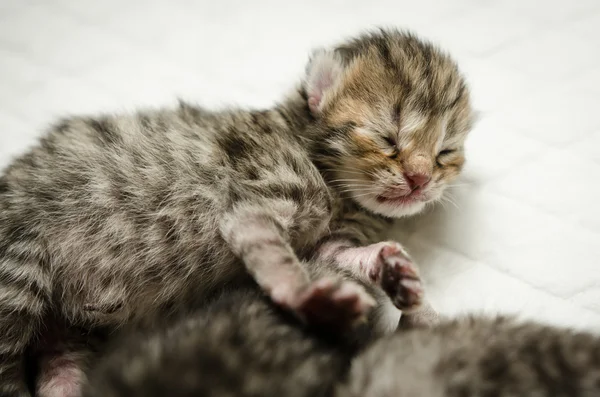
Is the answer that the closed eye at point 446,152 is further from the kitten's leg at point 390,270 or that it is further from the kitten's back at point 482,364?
the kitten's back at point 482,364

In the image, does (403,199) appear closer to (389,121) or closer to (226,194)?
(389,121)

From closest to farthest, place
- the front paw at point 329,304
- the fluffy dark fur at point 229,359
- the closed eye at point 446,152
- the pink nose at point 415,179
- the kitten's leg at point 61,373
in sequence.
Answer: the fluffy dark fur at point 229,359
the front paw at point 329,304
the kitten's leg at point 61,373
the pink nose at point 415,179
the closed eye at point 446,152

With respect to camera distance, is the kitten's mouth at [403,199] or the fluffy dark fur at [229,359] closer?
the fluffy dark fur at [229,359]

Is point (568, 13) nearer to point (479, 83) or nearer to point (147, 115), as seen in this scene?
point (479, 83)

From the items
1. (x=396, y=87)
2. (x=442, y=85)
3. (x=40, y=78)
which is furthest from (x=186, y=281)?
(x=40, y=78)

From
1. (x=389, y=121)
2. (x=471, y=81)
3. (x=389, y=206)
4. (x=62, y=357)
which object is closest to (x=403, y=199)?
(x=389, y=206)

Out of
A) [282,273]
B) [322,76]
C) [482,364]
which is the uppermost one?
[322,76]

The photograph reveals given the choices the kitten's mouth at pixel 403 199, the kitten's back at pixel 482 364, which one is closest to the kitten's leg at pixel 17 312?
the kitten's back at pixel 482 364
